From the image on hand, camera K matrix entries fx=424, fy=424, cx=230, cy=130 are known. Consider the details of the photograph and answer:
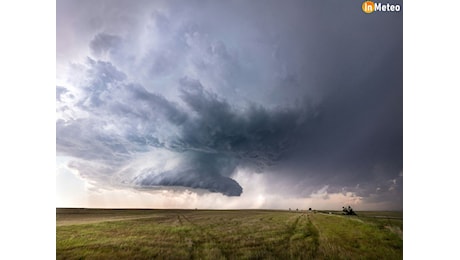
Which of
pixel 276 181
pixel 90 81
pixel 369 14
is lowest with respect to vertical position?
pixel 276 181

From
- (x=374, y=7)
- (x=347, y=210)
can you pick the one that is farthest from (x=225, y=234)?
(x=374, y=7)

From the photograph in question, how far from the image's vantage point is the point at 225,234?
5.65 meters

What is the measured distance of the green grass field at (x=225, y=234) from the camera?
541cm

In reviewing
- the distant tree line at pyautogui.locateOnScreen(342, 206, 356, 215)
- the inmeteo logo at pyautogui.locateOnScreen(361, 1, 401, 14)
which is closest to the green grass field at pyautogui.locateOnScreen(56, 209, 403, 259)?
the distant tree line at pyautogui.locateOnScreen(342, 206, 356, 215)

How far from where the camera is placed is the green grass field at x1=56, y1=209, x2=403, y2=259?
17.7 feet

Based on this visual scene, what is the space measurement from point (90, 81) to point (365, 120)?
3.81 metres

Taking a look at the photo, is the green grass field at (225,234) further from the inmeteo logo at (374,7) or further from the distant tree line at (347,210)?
the inmeteo logo at (374,7)

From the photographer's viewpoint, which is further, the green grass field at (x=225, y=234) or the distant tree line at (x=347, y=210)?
the distant tree line at (x=347, y=210)

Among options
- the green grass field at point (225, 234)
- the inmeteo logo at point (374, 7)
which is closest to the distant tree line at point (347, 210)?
the green grass field at point (225, 234)

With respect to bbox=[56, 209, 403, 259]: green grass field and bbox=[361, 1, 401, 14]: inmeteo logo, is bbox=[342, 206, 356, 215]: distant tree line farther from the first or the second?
bbox=[361, 1, 401, 14]: inmeteo logo
